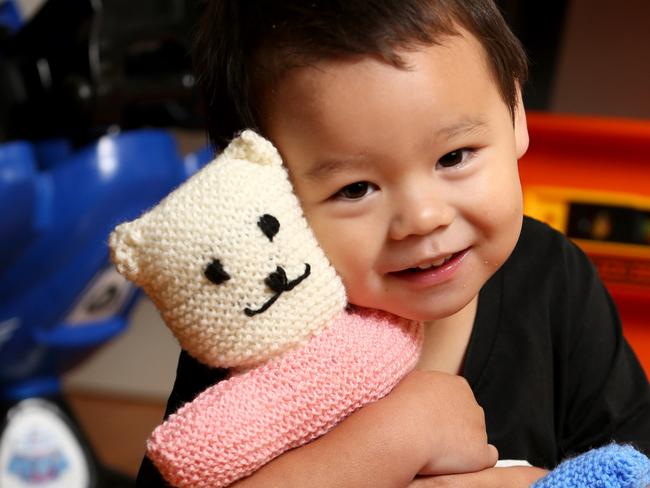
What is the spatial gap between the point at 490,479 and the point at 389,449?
0.08 meters

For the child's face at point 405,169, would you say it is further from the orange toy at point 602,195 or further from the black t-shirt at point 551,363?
the orange toy at point 602,195

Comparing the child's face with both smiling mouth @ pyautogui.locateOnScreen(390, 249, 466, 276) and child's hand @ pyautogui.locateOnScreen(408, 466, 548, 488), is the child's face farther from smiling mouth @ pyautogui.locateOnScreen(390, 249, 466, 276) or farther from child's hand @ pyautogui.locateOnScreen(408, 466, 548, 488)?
child's hand @ pyautogui.locateOnScreen(408, 466, 548, 488)

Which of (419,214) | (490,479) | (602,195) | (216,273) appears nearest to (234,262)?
(216,273)

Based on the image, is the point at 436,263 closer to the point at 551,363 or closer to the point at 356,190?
the point at 356,190

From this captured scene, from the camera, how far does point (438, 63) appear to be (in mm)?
562

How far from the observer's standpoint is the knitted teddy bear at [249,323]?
1.79ft

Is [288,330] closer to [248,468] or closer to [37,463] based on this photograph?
[248,468]

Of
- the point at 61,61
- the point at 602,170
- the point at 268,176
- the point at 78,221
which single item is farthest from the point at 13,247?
the point at 602,170

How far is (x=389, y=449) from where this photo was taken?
1.89 feet

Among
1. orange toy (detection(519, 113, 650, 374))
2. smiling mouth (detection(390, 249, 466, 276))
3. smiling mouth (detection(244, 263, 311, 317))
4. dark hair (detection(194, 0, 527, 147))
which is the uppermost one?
dark hair (detection(194, 0, 527, 147))

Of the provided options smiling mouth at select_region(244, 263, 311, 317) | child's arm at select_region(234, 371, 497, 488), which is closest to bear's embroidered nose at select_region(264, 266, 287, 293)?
smiling mouth at select_region(244, 263, 311, 317)

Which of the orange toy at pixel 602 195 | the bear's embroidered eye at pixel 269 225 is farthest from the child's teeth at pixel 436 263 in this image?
the orange toy at pixel 602 195

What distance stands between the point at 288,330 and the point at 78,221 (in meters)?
0.64

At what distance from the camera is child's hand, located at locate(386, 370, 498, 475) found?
59 cm
